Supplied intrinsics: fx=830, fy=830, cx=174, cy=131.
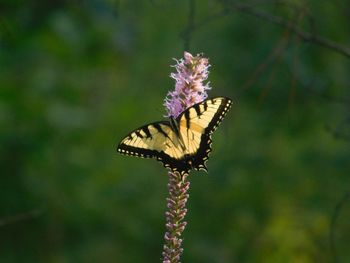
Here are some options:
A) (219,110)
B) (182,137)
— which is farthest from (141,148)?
(219,110)

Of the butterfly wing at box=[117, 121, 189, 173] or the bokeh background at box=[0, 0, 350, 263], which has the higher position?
the bokeh background at box=[0, 0, 350, 263]

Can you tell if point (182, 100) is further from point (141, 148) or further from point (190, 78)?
point (141, 148)

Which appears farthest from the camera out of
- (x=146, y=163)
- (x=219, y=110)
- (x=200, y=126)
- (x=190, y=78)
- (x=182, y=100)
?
(x=146, y=163)

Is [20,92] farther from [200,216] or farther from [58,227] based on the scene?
[200,216]

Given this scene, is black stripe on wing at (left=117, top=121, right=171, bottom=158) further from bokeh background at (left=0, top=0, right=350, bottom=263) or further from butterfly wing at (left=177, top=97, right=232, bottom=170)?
bokeh background at (left=0, top=0, right=350, bottom=263)

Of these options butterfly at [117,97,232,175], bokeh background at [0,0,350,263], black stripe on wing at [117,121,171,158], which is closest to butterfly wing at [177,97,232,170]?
butterfly at [117,97,232,175]

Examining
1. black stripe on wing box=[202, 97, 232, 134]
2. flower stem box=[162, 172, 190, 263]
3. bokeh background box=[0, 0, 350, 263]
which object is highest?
bokeh background box=[0, 0, 350, 263]
